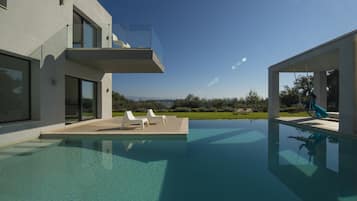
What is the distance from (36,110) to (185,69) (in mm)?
18017

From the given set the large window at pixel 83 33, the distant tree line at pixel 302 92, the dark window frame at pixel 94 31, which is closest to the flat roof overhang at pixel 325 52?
the dark window frame at pixel 94 31

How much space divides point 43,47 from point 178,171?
23.9 ft

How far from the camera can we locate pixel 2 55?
255 inches

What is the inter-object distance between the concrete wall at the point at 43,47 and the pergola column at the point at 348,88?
1005 centimetres

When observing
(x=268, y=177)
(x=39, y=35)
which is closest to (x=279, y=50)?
(x=268, y=177)

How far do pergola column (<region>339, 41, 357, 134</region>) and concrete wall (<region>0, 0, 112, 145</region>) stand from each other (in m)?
10.1

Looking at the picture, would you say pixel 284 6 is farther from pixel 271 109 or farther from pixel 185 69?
pixel 185 69

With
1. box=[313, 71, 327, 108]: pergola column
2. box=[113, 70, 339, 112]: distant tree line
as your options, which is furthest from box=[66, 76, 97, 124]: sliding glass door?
box=[313, 71, 327, 108]: pergola column

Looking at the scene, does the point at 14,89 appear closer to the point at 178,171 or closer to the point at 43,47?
the point at 43,47

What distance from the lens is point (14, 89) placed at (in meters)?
7.01

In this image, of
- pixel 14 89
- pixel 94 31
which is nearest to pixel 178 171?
pixel 14 89

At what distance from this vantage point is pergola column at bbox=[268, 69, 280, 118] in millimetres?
13422

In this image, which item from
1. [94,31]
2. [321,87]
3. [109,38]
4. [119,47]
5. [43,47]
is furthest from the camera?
[321,87]

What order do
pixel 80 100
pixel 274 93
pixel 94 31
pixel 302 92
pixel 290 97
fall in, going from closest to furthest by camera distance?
pixel 80 100
pixel 94 31
pixel 274 93
pixel 290 97
pixel 302 92
